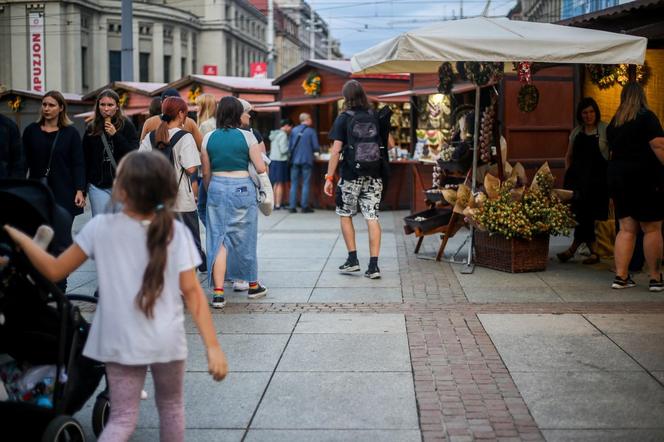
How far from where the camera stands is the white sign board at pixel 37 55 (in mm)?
41938

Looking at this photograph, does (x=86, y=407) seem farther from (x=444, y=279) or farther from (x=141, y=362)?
(x=444, y=279)

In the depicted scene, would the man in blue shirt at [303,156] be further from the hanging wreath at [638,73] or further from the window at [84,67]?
the window at [84,67]

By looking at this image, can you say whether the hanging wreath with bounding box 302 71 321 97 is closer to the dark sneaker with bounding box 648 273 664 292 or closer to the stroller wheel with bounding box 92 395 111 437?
the dark sneaker with bounding box 648 273 664 292

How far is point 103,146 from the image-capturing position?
7.87 meters

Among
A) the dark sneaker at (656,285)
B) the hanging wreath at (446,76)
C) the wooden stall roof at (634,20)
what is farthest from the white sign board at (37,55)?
the dark sneaker at (656,285)

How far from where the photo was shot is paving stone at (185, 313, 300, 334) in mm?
6654

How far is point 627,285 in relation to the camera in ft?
26.7

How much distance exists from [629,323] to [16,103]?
22989 mm

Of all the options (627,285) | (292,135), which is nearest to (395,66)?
(627,285)

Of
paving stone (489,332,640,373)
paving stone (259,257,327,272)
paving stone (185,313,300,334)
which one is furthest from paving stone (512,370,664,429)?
paving stone (259,257,327,272)

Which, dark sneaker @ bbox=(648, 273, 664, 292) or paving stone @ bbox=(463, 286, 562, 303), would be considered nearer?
paving stone @ bbox=(463, 286, 562, 303)

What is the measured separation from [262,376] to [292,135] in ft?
39.2

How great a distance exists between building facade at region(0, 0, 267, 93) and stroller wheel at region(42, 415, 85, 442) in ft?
103

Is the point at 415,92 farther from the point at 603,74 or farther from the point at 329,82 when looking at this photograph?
the point at 603,74
